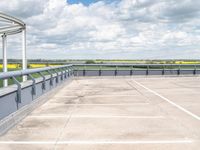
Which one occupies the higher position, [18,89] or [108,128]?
[18,89]

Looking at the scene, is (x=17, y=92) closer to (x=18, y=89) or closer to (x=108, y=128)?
(x=18, y=89)

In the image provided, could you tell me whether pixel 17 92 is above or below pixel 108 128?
above

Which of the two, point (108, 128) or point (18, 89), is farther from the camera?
point (18, 89)

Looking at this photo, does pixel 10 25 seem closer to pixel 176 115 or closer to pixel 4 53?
pixel 4 53

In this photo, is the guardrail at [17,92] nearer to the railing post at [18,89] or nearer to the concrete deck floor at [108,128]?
the railing post at [18,89]

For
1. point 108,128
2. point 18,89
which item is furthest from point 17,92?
point 108,128

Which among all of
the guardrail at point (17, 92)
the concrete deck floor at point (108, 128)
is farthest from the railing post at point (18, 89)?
the concrete deck floor at point (108, 128)

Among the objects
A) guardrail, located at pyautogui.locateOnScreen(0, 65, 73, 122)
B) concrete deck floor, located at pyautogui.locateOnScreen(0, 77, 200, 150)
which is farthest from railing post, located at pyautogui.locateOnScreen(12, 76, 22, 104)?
concrete deck floor, located at pyautogui.locateOnScreen(0, 77, 200, 150)

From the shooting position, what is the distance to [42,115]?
1141 centimetres

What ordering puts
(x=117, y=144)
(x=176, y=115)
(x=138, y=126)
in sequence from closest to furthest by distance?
1. (x=117, y=144)
2. (x=138, y=126)
3. (x=176, y=115)

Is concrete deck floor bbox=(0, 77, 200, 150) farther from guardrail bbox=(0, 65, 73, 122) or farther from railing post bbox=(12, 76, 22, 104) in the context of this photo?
railing post bbox=(12, 76, 22, 104)

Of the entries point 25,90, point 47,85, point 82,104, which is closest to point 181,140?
point 25,90

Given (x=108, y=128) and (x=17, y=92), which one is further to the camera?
(x=17, y=92)

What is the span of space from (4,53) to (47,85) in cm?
747
